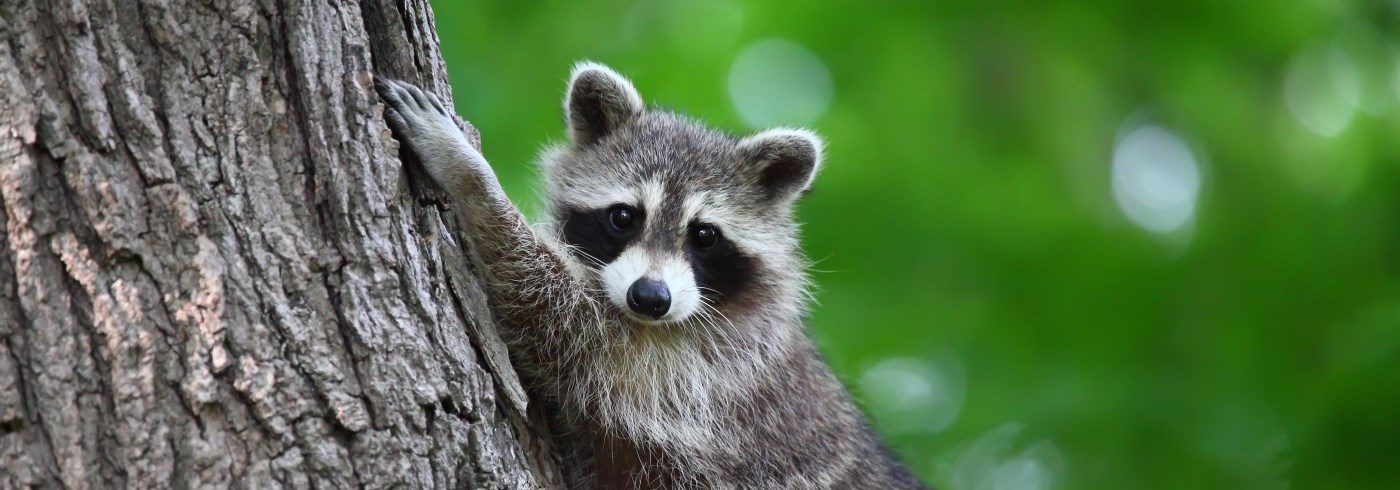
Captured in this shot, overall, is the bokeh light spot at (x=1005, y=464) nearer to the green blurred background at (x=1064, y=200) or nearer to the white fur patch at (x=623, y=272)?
the green blurred background at (x=1064, y=200)

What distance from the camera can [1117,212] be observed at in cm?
639

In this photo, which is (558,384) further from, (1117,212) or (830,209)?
(1117,212)

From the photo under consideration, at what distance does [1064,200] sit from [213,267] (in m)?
4.86

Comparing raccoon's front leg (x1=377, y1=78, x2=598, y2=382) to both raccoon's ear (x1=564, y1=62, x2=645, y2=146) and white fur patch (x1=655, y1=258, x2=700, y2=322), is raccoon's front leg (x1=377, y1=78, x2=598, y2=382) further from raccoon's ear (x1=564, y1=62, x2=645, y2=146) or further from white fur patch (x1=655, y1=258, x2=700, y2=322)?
raccoon's ear (x1=564, y1=62, x2=645, y2=146)

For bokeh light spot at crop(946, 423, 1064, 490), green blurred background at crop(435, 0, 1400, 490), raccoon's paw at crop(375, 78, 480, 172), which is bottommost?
raccoon's paw at crop(375, 78, 480, 172)

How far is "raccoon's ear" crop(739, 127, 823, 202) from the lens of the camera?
4.35m

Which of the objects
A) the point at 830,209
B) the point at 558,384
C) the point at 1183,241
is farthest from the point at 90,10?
the point at 1183,241

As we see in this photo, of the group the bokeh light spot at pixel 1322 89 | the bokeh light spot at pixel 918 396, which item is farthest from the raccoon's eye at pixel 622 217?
the bokeh light spot at pixel 1322 89

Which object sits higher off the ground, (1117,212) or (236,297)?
(1117,212)

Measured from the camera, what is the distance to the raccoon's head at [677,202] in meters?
3.87

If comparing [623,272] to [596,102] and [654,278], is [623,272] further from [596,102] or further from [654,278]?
[596,102]

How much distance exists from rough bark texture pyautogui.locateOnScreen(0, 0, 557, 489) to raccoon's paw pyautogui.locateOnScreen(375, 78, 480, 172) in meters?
0.17

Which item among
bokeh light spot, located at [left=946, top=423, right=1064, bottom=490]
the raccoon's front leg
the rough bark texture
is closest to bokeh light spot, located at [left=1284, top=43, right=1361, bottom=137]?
bokeh light spot, located at [left=946, top=423, right=1064, bottom=490]

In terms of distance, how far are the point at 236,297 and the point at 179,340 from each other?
12 centimetres
